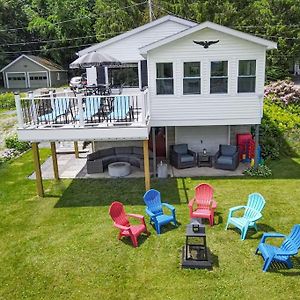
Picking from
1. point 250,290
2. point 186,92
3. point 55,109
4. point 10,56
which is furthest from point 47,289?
point 10,56

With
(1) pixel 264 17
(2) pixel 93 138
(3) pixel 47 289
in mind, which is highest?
(1) pixel 264 17

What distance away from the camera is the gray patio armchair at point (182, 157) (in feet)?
45.6

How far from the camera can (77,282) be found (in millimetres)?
7082

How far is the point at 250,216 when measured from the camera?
352 inches

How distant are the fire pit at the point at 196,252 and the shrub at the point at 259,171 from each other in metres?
5.81

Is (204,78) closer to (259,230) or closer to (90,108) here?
(90,108)

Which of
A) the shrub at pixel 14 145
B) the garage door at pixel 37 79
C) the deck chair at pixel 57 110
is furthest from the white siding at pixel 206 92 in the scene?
the garage door at pixel 37 79

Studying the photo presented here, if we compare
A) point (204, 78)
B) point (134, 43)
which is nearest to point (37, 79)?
point (134, 43)

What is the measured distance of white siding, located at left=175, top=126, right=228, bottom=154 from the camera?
14719 millimetres

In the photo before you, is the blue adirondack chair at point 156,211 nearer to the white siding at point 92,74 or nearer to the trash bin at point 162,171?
the trash bin at point 162,171

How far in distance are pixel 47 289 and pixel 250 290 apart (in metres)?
4.05

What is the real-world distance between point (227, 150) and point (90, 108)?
19.6 feet

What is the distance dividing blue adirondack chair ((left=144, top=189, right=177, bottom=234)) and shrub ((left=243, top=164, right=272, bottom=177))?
4.77 metres

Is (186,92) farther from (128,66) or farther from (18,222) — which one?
(18,222)
